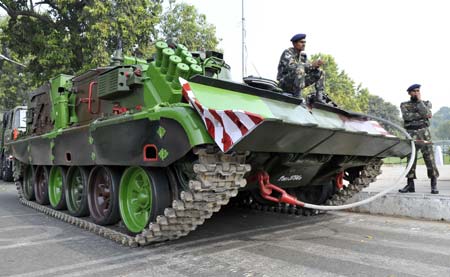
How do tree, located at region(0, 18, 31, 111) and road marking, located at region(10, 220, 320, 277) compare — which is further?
tree, located at region(0, 18, 31, 111)

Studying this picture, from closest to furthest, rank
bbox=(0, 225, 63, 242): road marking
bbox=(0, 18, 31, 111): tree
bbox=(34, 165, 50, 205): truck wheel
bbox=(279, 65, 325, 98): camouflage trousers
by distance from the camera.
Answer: bbox=(0, 225, 63, 242): road marking → bbox=(279, 65, 325, 98): camouflage trousers → bbox=(34, 165, 50, 205): truck wheel → bbox=(0, 18, 31, 111): tree

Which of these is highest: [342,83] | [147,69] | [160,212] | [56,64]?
[342,83]

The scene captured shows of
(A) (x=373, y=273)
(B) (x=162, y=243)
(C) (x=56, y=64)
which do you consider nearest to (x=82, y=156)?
(B) (x=162, y=243)

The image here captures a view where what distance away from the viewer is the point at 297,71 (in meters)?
6.34

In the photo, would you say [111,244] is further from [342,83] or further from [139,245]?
[342,83]

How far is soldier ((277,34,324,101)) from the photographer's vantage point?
6.34 metres

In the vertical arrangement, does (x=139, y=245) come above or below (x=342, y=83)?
below

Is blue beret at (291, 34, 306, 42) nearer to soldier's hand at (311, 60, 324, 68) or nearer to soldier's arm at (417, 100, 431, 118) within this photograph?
soldier's hand at (311, 60, 324, 68)

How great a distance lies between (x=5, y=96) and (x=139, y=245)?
31.7 m

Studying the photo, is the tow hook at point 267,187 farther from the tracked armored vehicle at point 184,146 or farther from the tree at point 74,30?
the tree at point 74,30

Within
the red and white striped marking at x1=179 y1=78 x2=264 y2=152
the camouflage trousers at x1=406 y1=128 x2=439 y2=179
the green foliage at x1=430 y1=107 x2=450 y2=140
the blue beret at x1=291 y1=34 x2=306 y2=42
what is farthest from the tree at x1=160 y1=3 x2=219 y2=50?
the green foliage at x1=430 y1=107 x2=450 y2=140

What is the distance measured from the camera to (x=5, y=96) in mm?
32750

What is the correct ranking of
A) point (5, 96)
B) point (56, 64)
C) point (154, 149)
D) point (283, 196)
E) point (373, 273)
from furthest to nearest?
point (5, 96) < point (56, 64) < point (283, 196) < point (154, 149) < point (373, 273)

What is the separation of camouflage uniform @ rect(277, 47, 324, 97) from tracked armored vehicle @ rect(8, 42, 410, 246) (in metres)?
0.48
